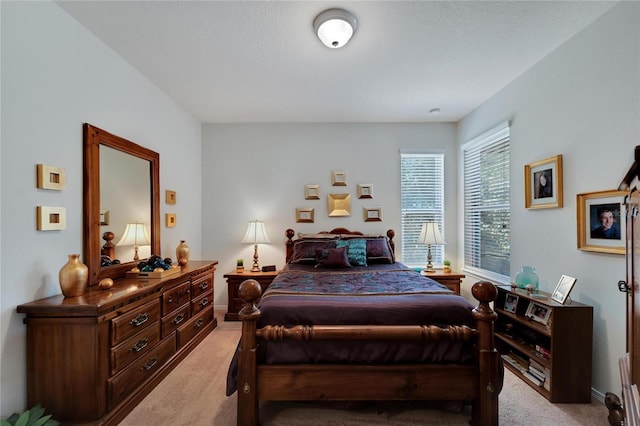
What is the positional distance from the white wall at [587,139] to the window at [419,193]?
1305 millimetres

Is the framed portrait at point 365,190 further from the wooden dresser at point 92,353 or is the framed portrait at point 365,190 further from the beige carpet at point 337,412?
the wooden dresser at point 92,353

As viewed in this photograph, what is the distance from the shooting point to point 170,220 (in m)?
3.17

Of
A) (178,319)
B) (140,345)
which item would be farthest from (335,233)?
(140,345)

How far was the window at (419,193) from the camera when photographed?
4043 millimetres

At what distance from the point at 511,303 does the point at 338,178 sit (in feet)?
7.89

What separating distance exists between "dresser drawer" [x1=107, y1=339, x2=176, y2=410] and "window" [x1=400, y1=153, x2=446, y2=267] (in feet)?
10.0

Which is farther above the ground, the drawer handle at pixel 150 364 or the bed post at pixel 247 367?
the bed post at pixel 247 367

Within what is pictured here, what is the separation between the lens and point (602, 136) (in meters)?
1.95

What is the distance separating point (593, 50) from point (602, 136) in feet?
2.03

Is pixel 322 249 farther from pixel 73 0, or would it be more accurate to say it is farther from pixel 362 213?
pixel 73 0

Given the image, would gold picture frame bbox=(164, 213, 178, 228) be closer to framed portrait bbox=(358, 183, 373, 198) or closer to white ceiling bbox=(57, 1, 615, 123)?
white ceiling bbox=(57, 1, 615, 123)

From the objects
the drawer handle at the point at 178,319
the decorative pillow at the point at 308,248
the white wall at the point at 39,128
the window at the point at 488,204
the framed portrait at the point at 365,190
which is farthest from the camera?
the framed portrait at the point at 365,190

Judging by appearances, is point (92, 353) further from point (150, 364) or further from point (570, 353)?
point (570, 353)

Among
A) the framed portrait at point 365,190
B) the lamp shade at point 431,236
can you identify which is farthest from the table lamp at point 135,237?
the lamp shade at point 431,236
